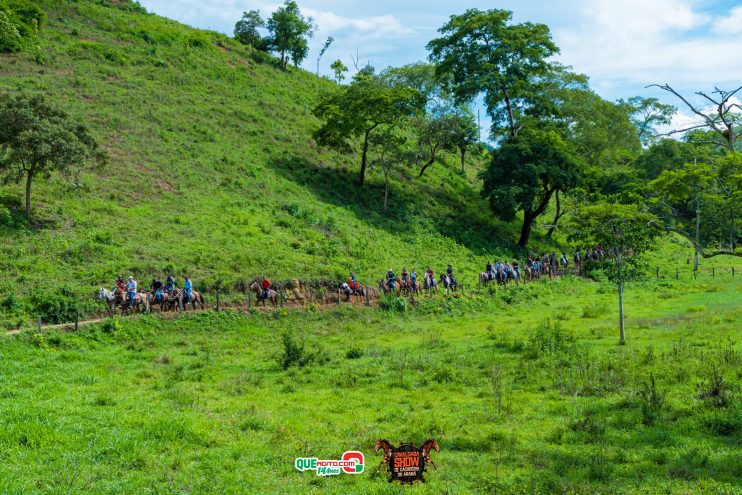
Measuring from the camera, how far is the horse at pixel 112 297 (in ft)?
77.3

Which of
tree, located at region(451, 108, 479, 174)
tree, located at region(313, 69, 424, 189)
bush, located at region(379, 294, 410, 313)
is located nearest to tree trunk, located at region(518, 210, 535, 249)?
tree, located at region(451, 108, 479, 174)

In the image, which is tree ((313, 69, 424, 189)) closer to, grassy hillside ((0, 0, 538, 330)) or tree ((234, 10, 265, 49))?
grassy hillside ((0, 0, 538, 330))

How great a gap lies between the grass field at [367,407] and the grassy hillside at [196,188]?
5.72m

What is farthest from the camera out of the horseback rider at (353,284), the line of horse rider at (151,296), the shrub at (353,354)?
the horseback rider at (353,284)

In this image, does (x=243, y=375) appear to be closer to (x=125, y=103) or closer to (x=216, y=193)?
(x=216, y=193)

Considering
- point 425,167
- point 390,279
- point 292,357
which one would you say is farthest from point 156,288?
point 425,167

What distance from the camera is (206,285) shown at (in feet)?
90.7

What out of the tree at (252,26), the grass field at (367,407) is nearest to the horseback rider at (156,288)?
the grass field at (367,407)

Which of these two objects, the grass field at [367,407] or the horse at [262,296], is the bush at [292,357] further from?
the horse at [262,296]

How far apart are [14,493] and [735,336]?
882 inches

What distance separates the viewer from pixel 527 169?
4659cm

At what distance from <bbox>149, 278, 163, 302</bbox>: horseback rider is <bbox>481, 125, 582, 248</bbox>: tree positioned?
96.5ft

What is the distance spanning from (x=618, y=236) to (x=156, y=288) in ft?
63.6

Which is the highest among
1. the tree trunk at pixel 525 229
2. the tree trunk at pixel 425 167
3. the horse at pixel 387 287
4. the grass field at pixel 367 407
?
the tree trunk at pixel 425 167
